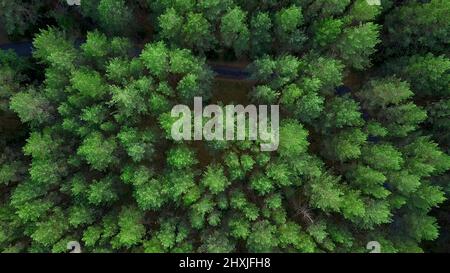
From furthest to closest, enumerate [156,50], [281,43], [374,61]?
[374,61] → [281,43] → [156,50]

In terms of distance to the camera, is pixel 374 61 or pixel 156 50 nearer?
pixel 156 50

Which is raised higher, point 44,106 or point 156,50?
point 156,50

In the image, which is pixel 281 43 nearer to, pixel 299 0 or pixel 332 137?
pixel 299 0

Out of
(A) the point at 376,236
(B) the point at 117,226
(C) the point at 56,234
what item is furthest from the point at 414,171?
(C) the point at 56,234

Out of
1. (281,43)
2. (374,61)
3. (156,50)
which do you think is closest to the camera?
(156,50)
